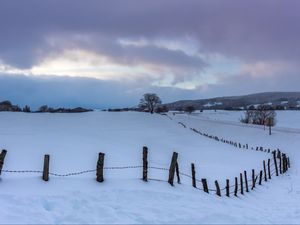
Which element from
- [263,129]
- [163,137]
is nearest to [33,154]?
[163,137]

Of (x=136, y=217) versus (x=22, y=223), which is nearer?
(x=22, y=223)

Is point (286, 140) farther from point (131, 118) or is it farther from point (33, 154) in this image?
point (33, 154)

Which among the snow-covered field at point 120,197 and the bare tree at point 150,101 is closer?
the snow-covered field at point 120,197

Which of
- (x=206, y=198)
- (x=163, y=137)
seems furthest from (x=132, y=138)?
(x=206, y=198)

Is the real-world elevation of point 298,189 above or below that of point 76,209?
below

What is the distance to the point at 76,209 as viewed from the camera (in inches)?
477

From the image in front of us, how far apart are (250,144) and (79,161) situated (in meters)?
49.3

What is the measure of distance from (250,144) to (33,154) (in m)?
49.2

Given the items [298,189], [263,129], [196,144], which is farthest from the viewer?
[263,129]

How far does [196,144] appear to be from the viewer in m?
59.9

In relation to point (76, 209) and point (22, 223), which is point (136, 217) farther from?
point (22, 223)

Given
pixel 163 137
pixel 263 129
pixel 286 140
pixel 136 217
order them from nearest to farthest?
1. pixel 136 217
2. pixel 163 137
3. pixel 286 140
4. pixel 263 129

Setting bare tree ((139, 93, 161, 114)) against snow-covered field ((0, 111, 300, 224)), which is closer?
snow-covered field ((0, 111, 300, 224))

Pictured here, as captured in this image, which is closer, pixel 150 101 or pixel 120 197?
pixel 120 197
